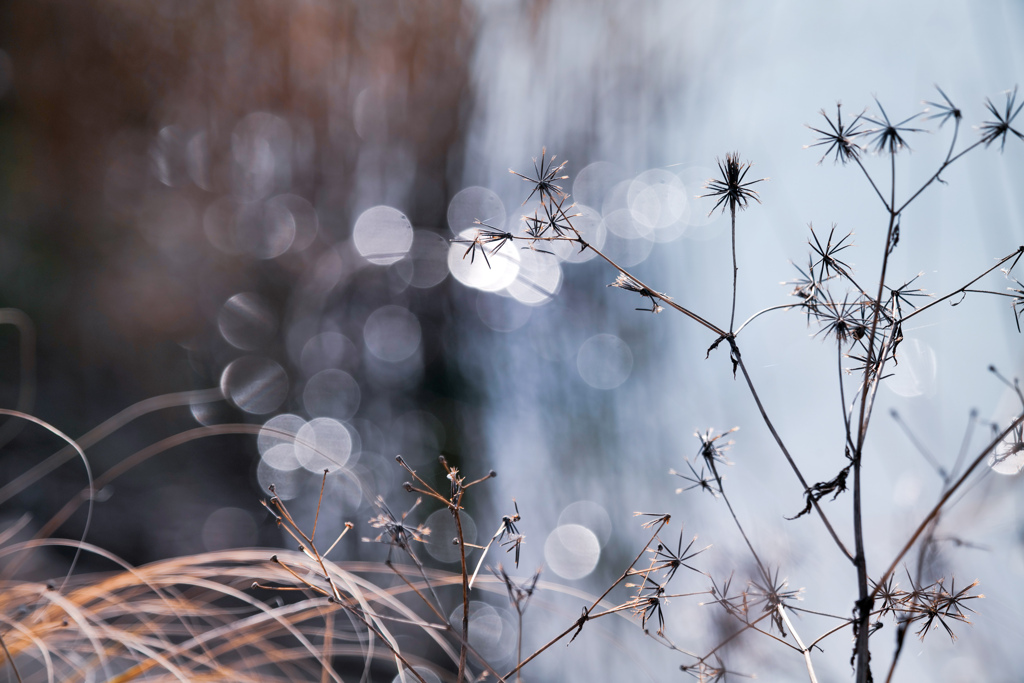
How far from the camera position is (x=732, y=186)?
0.62 feet

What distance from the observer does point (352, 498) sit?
87 centimetres

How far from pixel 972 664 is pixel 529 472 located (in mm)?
483

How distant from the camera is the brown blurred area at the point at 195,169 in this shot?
36.3 inches

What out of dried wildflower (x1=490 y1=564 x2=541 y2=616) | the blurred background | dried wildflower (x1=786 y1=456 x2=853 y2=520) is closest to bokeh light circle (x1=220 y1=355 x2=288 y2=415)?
the blurred background

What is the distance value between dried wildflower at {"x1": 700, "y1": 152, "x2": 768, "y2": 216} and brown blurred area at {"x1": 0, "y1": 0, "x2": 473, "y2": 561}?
2.34 ft

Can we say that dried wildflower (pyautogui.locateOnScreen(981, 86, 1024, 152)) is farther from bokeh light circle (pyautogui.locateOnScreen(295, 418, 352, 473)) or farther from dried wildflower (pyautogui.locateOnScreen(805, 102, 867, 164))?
bokeh light circle (pyautogui.locateOnScreen(295, 418, 352, 473))

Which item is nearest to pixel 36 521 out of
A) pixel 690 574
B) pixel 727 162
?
pixel 690 574

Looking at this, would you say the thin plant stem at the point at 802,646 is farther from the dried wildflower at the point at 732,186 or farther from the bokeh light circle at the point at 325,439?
the bokeh light circle at the point at 325,439

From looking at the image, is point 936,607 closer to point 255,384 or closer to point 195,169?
point 255,384

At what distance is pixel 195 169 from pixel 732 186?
1.10 m

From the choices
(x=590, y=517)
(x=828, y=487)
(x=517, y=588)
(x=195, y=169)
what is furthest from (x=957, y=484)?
(x=195, y=169)

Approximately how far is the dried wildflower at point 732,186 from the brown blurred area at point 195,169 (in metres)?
0.71

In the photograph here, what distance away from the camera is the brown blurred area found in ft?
3.02

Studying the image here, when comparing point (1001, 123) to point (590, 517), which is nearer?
point (1001, 123)
